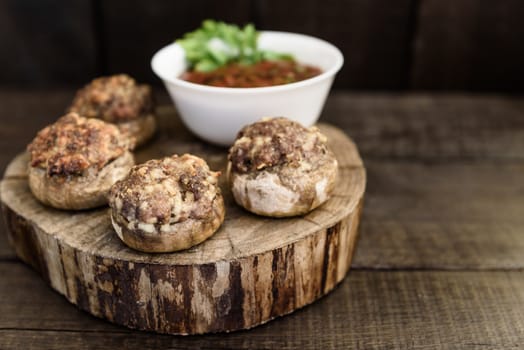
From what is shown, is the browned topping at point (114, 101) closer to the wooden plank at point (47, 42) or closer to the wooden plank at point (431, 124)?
the wooden plank at point (431, 124)

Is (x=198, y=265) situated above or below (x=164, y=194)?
below

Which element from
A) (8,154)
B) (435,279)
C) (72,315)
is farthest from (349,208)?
(8,154)

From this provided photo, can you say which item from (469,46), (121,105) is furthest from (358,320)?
(469,46)

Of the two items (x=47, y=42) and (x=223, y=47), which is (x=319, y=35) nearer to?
(x=223, y=47)

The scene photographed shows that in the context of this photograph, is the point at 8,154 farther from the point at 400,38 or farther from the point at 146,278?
the point at 400,38

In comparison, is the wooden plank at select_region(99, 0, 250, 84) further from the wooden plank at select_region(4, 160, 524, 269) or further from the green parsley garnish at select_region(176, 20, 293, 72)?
the wooden plank at select_region(4, 160, 524, 269)

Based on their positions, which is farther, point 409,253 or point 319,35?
point 319,35
